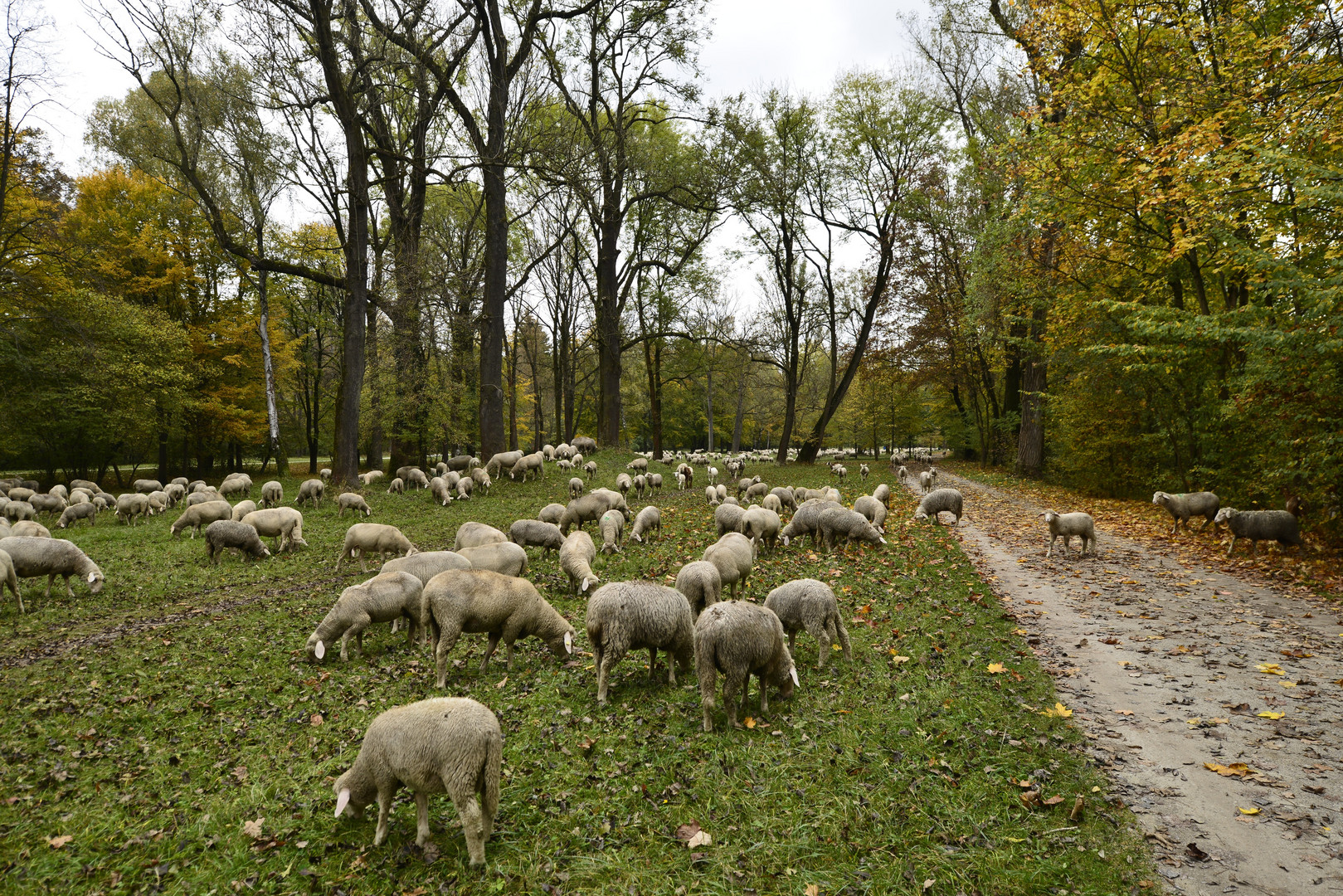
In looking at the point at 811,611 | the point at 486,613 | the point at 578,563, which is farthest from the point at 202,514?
the point at 811,611

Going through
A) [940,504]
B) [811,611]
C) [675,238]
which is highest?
[675,238]

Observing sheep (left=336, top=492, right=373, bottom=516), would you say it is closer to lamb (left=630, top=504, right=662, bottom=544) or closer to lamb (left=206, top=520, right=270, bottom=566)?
lamb (left=206, top=520, right=270, bottom=566)

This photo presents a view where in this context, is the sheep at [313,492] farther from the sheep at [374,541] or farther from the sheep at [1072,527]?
the sheep at [1072,527]

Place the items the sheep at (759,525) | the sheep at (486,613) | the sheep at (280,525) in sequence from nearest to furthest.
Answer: the sheep at (486,613), the sheep at (759,525), the sheep at (280,525)

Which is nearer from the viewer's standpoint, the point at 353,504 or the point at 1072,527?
the point at 1072,527

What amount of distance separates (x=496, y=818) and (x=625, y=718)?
73.8 inches

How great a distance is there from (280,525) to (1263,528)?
2212 cm

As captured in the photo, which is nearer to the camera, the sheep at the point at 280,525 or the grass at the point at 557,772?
the grass at the point at 557,772

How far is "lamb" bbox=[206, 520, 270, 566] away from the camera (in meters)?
12.9

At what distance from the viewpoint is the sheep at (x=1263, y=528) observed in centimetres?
1173

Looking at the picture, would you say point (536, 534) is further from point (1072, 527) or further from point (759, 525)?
point (1072, 527)

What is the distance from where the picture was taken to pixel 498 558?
394 inches

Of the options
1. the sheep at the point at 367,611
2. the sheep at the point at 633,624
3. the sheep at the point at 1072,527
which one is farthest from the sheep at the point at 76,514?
the sheep at the point at 1072,527

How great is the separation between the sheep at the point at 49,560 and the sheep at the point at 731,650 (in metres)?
11.9
